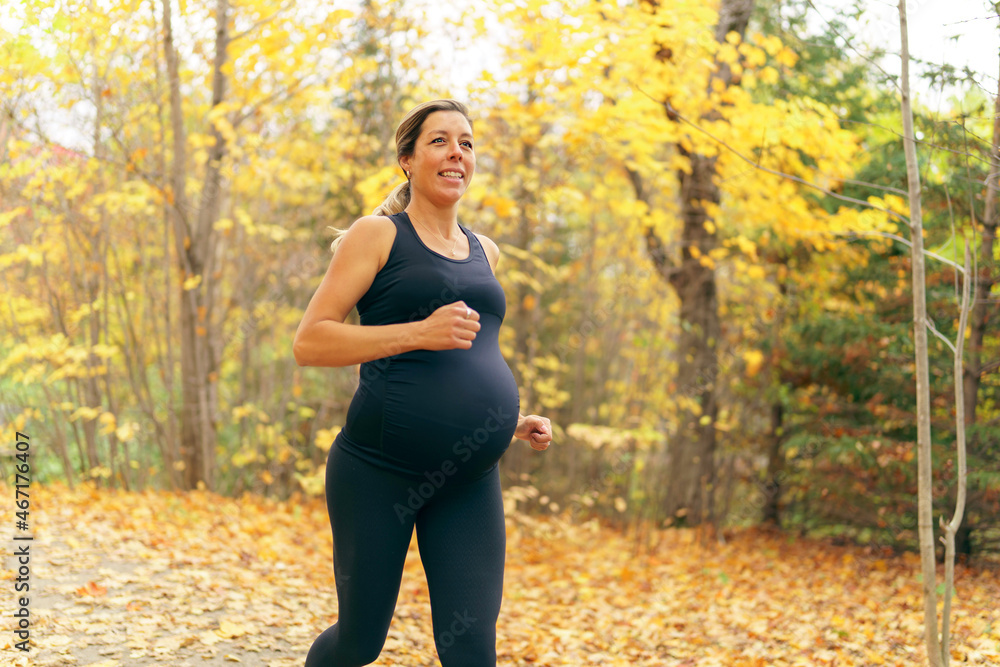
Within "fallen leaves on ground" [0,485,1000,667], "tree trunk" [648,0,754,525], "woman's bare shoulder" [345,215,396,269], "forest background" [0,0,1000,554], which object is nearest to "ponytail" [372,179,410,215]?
"woman's bare shoulder" [345,215,396,269]

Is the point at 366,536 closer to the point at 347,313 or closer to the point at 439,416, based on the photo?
the point at 439,416

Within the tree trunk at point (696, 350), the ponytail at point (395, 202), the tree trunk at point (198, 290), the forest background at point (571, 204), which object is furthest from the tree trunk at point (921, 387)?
the tree trunk at point (198, 290)

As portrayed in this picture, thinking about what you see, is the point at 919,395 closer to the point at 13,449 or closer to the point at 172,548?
the point at 172,548

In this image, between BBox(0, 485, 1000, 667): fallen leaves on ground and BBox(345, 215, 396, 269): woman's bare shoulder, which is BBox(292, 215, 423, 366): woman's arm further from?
BBox(0, 485, 1000, 667): fallen leaves on ground

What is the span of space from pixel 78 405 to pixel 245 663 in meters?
5.30

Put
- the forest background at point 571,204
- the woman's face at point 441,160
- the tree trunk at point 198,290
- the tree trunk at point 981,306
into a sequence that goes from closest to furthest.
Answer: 1. the woman's face at point 441,160
2. the tree trunk at point 981,306
3. the forest background at point 571,204
4. the tree trunk at point 198,290

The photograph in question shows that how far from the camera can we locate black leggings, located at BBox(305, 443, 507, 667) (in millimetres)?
1969

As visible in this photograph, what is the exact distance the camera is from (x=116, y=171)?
24.1 ft

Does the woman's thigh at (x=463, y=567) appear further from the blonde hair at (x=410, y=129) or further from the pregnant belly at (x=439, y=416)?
the blonde hair at (x=410, y=129)

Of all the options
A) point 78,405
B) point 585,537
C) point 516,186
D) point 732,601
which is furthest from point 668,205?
point 78,405

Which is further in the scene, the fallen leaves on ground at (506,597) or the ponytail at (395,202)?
the fallen leaves on ground at (506,597)

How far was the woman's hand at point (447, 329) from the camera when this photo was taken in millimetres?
1805

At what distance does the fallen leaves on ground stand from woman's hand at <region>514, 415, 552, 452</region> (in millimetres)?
2056

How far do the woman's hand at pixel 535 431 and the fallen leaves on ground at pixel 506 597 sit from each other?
80.9 inches
